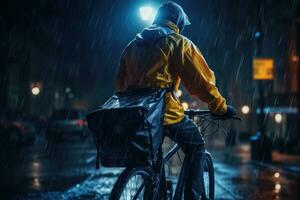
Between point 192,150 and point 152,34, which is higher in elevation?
point 152,34

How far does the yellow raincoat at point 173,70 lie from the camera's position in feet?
14.1

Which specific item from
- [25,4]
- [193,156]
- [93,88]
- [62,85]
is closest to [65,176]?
[193,156]

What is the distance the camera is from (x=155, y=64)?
14.1 feet

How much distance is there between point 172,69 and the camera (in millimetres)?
4395

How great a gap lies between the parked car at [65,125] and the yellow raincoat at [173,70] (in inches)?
915

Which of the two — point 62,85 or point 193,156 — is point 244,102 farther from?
point 193,156

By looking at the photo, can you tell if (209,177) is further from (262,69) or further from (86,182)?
(262,69)

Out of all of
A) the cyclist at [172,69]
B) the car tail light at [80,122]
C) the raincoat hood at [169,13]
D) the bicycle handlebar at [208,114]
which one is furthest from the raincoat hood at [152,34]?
the car tail light at [80,122]

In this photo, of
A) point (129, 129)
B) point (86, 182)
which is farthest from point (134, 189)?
point (86, 182)

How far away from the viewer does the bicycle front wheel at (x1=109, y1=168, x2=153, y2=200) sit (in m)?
3.77

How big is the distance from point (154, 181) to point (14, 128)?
18887 mm

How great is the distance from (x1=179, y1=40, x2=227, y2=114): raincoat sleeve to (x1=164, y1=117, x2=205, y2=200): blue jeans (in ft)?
0.83

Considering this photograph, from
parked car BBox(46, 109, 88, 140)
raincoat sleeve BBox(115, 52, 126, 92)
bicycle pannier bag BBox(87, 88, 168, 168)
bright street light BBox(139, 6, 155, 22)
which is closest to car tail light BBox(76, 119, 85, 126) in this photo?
parked car BBox(46, 109, 88, 140)

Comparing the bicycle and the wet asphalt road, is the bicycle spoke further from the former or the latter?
the wet asphalt road
